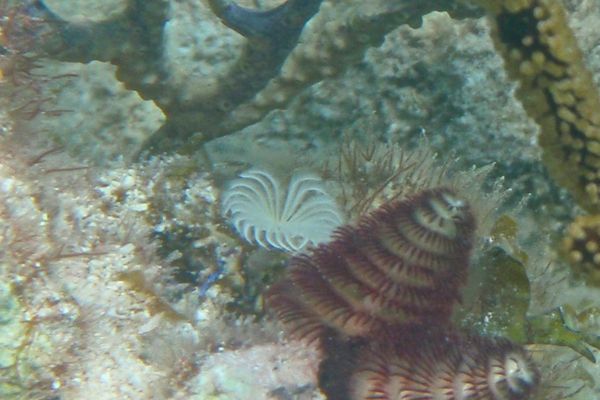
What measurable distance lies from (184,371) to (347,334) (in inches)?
27.6

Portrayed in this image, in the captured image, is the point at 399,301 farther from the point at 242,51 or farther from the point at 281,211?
the point at 242,51

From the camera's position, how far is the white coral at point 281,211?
3033 mm

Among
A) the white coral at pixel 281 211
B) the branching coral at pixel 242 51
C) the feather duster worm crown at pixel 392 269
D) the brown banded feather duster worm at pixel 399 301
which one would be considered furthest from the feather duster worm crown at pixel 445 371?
the branching coral at pixel 242 51

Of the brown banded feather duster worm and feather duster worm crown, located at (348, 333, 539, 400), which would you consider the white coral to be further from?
feather duster worm crown, located at (348, 333, 539, 400)

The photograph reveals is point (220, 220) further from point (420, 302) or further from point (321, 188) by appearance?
point (420, 302)

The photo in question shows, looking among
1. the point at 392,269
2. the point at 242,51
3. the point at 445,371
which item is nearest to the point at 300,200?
the point at 392,269

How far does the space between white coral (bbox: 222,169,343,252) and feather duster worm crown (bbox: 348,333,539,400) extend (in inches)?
30.6

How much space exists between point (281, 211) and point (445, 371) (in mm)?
1282

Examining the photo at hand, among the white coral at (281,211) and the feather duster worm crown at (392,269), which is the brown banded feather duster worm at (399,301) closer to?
the feather duster worm crown at (392,269)

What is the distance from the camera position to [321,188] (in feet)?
10.8

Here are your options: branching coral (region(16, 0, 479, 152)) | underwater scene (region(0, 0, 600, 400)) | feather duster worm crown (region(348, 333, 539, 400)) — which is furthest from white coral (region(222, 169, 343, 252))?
feather duster worm crown (region(348, 333, 539, 400))

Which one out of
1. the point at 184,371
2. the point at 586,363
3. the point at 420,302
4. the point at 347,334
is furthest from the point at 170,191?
the point at 586,363

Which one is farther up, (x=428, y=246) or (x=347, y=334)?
(x=428, y=246)

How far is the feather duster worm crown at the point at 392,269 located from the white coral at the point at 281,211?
1.66 feet
